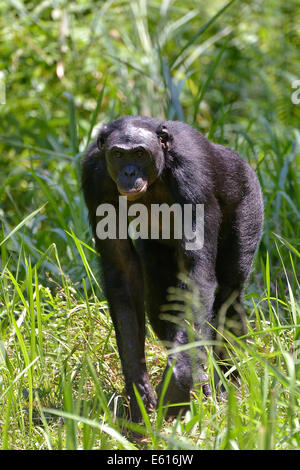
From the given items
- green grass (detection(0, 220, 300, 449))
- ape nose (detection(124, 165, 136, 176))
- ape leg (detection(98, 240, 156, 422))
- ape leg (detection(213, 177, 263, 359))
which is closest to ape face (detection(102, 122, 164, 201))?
ape nose (detection(124, 165, 136, 176))

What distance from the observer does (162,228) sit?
14.5 feet

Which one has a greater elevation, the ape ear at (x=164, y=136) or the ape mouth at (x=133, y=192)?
the ape ear at (x=164, y=136)

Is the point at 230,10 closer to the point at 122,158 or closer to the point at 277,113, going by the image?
the point at 277,113

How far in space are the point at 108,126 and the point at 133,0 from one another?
4.63 m

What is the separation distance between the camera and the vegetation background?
315cm

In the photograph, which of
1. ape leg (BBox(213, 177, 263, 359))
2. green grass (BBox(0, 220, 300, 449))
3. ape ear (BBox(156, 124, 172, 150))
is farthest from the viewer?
ape leg (BBox(213, 177, 263, 359))

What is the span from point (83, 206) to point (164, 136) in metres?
1.70

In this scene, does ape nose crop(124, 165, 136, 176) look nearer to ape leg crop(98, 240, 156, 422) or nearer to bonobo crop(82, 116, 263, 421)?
bonobo crop(82, 116, 263, 421)

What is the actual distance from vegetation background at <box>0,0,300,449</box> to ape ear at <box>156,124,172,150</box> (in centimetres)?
76

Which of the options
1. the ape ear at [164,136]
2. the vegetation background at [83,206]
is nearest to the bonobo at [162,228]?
the ape ear at [164,136]

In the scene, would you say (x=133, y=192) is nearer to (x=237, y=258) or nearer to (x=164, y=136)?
(x=164, y=136)

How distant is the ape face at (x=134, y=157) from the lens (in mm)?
4020

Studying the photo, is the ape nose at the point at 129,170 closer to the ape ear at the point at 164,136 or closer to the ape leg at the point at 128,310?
the ape ear at the point at 164,136
